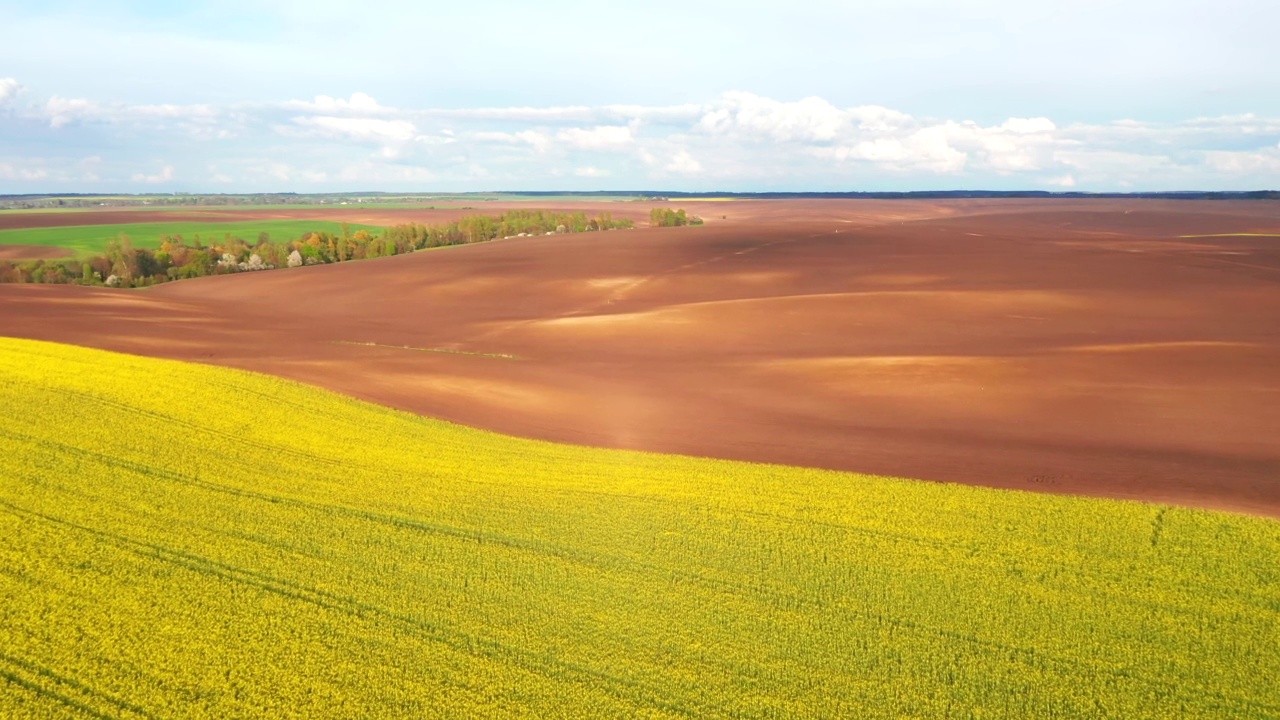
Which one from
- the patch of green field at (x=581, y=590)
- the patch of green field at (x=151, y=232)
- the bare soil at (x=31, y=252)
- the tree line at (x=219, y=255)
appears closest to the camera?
the patch of green field at (x=581, y=590)

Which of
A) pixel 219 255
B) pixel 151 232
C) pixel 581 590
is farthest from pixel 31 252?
pixel 581 590

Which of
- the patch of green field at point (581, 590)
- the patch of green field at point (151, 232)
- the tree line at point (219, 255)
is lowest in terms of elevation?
the patch of green field at point (581, 590)

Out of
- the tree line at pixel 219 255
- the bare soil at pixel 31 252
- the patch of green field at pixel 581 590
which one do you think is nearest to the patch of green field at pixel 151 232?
the bare soil at pixel 31 252

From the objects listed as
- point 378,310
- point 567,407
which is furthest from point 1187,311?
point 378,310

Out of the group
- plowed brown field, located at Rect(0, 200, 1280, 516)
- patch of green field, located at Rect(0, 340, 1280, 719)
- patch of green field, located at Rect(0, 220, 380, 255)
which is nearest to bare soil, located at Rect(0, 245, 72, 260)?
patch of green field, located at Rect(0, 220, 380, 255)

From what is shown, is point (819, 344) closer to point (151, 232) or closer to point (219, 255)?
point (219, 255)

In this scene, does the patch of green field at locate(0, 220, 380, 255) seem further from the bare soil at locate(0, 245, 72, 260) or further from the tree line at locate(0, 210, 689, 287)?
the tree line at locate(0, 210, 689, 287)

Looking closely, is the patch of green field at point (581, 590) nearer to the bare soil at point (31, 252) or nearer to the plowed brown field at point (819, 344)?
the plowed brown field at point (819, 344)
